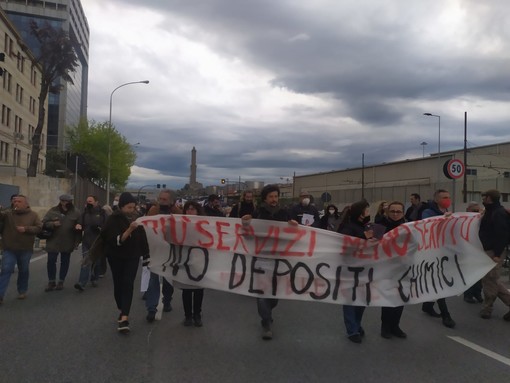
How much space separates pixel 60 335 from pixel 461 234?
5.49 m

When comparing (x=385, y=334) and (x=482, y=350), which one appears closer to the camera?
(x=482, y=350)

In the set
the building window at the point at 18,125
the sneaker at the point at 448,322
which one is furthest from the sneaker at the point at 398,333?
the building window at the point at 18,125

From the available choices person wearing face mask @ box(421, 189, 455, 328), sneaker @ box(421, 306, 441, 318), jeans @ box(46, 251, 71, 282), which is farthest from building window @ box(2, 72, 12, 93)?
sneaker @ box(421, 306, 441, 318)

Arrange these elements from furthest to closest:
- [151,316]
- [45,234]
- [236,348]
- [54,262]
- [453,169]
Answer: [453,169]
[54,262]
[45,234]
[151,316]
[236,348]

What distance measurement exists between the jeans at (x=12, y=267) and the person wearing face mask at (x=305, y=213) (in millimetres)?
5055

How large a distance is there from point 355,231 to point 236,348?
2039 mm

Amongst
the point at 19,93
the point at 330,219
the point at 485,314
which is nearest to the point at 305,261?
the point at 485,314

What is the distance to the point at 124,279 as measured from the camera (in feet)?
21.2

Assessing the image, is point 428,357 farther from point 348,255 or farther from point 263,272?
point 263,272

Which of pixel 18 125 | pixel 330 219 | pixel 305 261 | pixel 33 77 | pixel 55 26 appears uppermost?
pixel 55 26

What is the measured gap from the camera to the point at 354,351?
568 centimetres

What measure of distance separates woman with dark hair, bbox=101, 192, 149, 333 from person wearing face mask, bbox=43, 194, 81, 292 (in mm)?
2892

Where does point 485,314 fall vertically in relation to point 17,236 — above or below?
below

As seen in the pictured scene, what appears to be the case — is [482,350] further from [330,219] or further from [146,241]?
[330,219]
